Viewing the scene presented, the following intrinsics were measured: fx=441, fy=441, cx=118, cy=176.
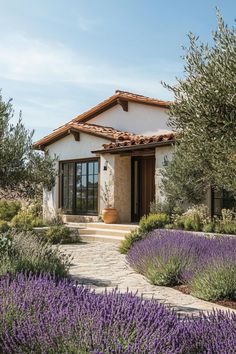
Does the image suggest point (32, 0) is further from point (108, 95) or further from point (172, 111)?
point (108, 95)

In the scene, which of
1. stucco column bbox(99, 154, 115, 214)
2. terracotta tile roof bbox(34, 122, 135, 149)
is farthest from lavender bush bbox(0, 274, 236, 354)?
terracotta tile roof bbox(34, 122, 135, 149)

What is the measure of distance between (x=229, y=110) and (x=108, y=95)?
1515cm

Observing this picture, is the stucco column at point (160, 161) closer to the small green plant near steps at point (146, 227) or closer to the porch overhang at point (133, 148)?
the porch overhang at point (133, 148)

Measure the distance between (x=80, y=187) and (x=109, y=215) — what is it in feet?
10.2

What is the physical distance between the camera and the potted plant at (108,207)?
53.0 ft

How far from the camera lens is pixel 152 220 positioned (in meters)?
13.0

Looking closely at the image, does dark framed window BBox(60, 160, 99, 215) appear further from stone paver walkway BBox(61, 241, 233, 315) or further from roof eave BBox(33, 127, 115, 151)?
stone paver walkway BBox(61, 241, 233, 315)

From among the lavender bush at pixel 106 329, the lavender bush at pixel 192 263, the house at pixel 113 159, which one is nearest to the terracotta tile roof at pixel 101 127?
the house at pixel 113 159

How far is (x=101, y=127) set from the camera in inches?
750

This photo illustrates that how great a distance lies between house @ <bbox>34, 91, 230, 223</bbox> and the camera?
54.7 feet

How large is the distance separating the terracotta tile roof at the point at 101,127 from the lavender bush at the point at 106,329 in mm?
13025

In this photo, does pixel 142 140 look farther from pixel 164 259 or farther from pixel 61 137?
pixel 164 259

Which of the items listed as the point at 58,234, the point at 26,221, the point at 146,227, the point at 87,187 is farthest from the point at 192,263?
the point at 87,187

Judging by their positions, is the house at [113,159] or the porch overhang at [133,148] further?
the house at [113,159]
